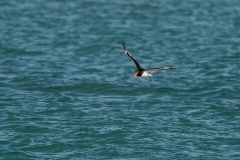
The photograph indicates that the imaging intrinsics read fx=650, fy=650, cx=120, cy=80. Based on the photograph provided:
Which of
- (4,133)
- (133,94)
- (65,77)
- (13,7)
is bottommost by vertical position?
(4,133)

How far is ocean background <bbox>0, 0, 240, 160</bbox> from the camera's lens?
21484 mm

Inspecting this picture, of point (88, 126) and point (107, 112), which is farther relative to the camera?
point (107, 112)

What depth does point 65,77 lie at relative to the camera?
105 feet

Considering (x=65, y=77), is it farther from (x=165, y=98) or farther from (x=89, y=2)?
(x=89, y=2)

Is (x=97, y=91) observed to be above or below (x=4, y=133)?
above

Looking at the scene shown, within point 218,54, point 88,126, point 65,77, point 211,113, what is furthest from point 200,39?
point 88,126

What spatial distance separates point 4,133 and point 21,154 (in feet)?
7.65

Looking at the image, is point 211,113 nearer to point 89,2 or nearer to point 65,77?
point 65,77

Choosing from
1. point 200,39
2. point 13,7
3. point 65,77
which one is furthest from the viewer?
point 13,7

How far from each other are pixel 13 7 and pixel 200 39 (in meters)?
21.7

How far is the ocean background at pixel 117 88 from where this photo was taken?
2148 centimetres

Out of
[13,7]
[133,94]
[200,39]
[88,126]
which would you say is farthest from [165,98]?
[13,7]

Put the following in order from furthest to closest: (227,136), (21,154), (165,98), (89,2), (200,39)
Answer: (89,2)
(200,39)
(165,98)
(227,136)
(21,154)

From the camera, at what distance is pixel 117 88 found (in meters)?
29.8
